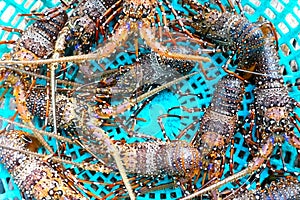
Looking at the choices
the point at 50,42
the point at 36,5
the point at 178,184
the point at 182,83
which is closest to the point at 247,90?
the point at 182,83

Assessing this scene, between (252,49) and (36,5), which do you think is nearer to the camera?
(252,49)

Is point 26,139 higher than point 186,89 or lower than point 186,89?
lower

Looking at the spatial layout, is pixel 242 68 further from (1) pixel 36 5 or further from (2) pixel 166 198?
(1) pixel 36 5

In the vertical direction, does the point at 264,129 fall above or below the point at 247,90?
below

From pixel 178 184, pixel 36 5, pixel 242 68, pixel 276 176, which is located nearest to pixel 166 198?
pixel 178 184

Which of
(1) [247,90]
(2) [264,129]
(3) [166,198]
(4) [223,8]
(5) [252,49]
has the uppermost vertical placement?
(4) [223,8]

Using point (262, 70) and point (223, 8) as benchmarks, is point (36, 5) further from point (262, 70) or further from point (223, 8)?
point (262, 70)
